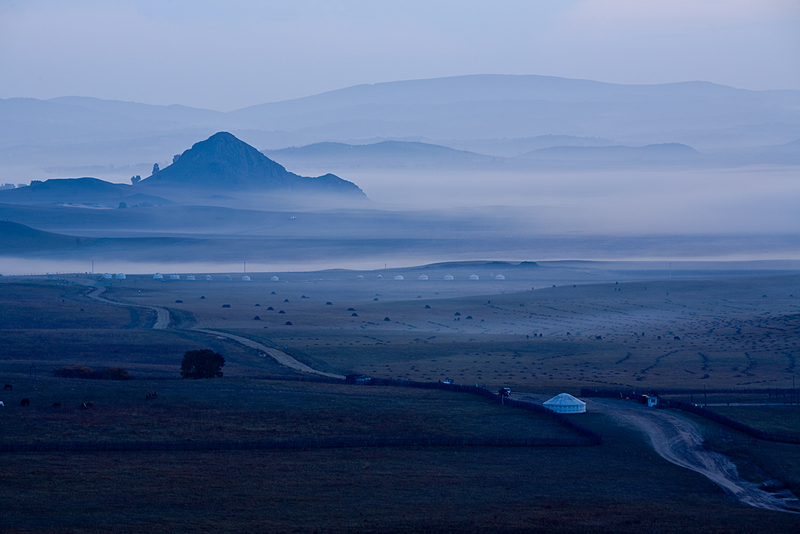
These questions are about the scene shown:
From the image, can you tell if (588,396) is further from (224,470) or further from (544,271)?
(544,271)

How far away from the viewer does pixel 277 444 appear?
124 ft

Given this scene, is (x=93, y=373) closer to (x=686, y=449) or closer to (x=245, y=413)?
(x=245, y=413)

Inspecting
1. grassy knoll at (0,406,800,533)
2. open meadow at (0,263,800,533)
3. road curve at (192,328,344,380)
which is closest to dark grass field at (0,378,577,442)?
open meadow at (0,263,800,533)

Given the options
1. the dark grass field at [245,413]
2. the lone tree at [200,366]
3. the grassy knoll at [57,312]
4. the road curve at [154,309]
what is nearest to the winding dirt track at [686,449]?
the dark grass field at [245,413]

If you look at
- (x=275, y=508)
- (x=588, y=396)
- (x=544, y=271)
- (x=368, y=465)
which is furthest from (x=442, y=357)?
(x=544, y=271)

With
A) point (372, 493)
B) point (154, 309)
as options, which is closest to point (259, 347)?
point (154, 309)

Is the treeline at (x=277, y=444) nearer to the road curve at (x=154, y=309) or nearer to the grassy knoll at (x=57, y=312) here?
the road curve at (x=154, y=309)

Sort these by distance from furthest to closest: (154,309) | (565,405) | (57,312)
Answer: (154,309) → (57,312) → (565,405)

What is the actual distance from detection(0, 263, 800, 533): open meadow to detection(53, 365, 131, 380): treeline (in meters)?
1.24

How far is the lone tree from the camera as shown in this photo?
55.2 metres

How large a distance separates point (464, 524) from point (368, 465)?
8.57 m

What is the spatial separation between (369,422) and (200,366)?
1658 cm

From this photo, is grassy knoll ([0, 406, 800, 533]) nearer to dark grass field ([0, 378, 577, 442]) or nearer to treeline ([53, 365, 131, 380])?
dark grass field ([0, 378, 577, 442])

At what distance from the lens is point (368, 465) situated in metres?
35.0
